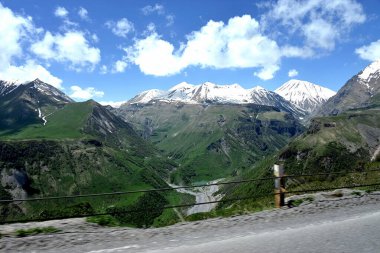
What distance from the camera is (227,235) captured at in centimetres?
1553

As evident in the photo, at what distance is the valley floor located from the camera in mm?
13281

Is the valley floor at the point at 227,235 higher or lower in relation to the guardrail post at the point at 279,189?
lower

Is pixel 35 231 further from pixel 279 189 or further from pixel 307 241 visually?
pixel 279 189

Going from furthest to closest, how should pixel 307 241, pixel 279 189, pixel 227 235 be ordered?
pixel 279 189
pixel 227 235
pixel 307 241

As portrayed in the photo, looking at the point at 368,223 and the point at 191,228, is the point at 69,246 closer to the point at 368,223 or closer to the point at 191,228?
the point at 191,228

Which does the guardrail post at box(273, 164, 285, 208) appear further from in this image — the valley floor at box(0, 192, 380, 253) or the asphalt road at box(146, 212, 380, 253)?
the asphalt road at box(146, 212, 380, 253)

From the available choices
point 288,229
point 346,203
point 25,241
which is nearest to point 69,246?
point 25,241

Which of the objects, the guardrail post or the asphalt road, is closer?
the asphalt road

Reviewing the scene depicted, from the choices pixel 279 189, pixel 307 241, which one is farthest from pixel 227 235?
pixel 279 189

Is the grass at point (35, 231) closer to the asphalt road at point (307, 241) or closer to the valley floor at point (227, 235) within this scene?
the valley floor at point (227, 235)

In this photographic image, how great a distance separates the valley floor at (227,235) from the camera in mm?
13281

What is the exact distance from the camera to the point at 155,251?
1320 cm

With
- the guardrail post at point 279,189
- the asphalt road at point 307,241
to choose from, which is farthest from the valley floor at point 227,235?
the guardrail post at point 279,189

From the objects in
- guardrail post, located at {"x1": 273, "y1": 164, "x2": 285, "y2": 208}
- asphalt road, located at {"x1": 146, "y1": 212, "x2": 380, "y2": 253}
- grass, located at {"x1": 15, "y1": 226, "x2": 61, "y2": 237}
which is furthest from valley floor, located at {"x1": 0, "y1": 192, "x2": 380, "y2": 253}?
guardrail post, located at {"x1": 273, "y1": 164, "x2": 285, "y2": 208}
